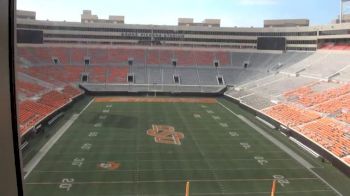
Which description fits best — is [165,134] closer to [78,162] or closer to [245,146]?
[245,146]

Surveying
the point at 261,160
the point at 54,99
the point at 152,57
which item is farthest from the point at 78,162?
the point at 152,57

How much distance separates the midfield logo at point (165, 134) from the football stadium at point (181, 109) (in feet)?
0.38

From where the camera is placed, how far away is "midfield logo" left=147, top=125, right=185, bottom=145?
2252cm

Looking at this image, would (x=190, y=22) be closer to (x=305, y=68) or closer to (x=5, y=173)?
(x=305, y=68)

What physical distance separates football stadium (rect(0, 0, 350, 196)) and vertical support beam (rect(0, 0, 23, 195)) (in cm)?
6

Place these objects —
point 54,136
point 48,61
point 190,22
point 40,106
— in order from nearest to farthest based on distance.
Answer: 1. point 54,136
2. point 40,106
3. point 48,61
4. point 190,22

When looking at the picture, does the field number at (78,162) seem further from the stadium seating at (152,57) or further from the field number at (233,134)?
the stadium seating at (152,57)

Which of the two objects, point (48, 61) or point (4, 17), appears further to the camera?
point (48, 61)

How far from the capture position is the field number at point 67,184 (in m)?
14.8

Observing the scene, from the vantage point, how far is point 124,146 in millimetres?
21109

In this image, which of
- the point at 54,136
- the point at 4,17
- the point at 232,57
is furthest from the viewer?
the point at 232,57

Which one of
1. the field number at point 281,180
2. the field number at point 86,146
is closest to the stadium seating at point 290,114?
the field number at point 281,180

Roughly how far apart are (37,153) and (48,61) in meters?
31.3

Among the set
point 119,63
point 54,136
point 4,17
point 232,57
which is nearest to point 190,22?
point 232,57
